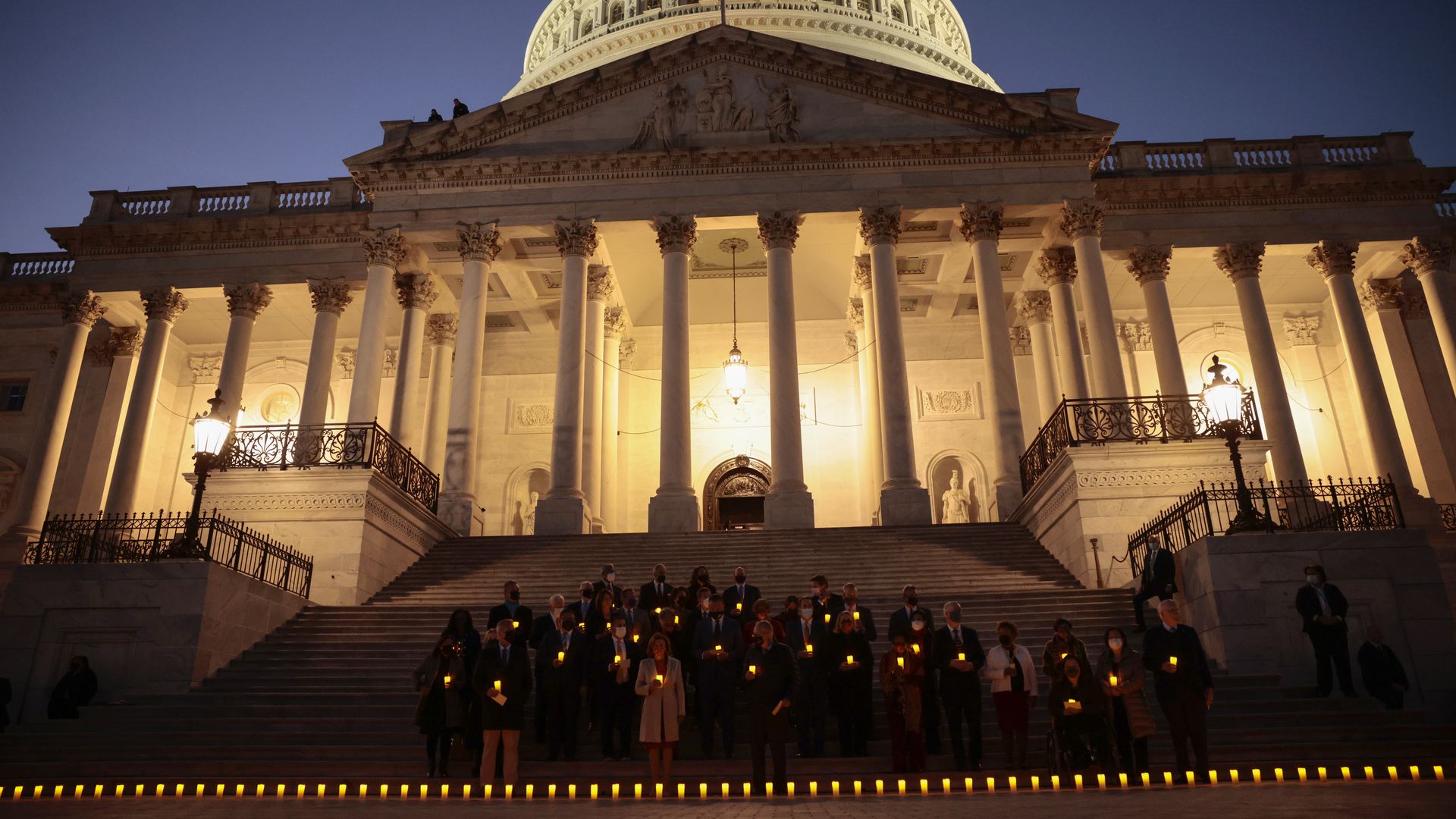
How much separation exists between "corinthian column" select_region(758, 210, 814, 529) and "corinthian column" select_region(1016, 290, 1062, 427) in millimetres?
9004

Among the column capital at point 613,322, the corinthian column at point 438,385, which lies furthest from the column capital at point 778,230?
the corinthian column at point 438,385

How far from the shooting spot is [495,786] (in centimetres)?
987

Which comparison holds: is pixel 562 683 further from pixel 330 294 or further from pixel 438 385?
pixel 438 385

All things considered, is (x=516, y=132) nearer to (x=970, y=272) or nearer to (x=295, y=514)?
(x=295, y=514)

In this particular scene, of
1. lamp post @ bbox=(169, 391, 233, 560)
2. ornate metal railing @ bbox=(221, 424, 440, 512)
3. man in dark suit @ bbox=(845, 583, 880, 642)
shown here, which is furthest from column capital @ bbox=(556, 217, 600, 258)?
man in dark suit @ bbox=(845, 583, 880, 642)

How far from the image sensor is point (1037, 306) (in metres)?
A: 31.3

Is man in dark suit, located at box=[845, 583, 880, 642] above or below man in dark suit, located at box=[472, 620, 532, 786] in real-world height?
above

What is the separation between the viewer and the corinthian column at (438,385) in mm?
30570

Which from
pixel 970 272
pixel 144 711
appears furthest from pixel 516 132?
pixel 144 711

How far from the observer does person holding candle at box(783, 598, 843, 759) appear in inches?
419

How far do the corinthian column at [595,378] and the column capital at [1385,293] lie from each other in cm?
2317

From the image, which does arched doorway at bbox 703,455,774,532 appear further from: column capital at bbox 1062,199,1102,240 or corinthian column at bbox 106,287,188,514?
corinthian column at bbox 106,287,188,514

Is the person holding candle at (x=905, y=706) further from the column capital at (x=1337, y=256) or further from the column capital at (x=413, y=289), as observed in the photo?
the column capital at (x=1337, y=256)

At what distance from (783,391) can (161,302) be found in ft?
→ 62.2
